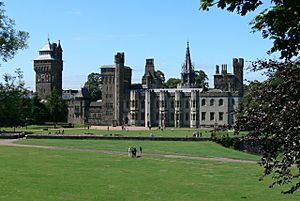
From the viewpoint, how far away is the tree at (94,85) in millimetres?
160375

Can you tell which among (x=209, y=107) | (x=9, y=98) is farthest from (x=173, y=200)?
(x=209, y=107)

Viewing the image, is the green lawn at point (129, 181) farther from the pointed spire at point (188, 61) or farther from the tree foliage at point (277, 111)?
the pointed spire at point (188, 61)

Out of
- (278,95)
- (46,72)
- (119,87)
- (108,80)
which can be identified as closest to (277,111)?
(278,95)

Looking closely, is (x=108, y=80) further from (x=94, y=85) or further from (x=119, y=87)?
(x=94, y=85)

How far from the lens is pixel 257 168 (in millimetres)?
29203

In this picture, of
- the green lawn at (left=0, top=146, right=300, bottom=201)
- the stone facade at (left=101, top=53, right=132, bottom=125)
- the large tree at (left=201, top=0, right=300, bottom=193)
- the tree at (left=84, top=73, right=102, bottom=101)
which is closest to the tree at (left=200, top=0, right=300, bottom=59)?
the large tree at (left=201, top=0, right=300, bottom=193)

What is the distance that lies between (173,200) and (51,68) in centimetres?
12885

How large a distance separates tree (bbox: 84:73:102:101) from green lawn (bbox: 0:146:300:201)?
128 metres

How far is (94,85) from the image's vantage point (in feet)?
549

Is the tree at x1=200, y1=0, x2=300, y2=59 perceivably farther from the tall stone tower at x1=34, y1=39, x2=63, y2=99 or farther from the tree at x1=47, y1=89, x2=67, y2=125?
the tall stone tower at x1=34, y1=39, x2=63, y2=99

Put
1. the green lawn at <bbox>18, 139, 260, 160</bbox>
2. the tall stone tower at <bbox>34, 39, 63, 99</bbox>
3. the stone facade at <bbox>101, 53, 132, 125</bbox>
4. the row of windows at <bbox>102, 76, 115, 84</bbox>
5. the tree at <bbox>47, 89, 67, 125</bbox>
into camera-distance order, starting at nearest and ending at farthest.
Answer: the green lawn at <bbox>18, 139, 260, 160</bbox> → the tree at <bbox>47, 89, 67, 125</bbox> → the stone facade at <bbox>101, 53, 132, 125</bbox> → the row of windows at <bbox>102, 76, 115, 84</bbox> → the tall stone tower at <bbox>34, 39, 63, 99</bbox>

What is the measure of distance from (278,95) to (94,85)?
6301 inches

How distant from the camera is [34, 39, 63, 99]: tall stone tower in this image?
14275 cm

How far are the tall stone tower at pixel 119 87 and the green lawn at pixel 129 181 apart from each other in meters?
91.0
